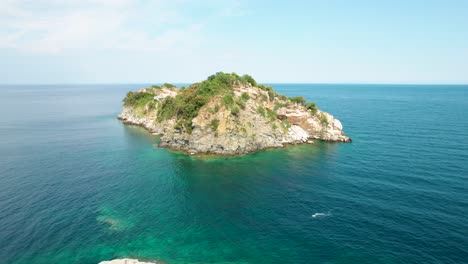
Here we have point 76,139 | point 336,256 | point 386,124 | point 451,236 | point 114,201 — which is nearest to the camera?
point 336,256

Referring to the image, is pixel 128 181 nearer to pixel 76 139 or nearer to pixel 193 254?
pixel 193 254

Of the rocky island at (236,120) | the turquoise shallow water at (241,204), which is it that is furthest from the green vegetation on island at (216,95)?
the turquoise shallow water at (241,204)

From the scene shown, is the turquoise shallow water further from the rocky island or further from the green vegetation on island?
the green vegetation on island

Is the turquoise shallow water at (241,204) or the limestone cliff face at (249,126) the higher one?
the limestone cliff face at (249,126)

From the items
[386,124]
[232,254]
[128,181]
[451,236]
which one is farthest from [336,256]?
[386,124]

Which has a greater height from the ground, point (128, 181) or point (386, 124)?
point (386, 124)

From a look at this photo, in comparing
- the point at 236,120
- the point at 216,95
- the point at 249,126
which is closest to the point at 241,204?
the point at 236,120

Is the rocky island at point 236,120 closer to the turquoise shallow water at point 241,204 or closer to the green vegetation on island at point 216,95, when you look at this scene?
the green vegetation on island at point 216,95
